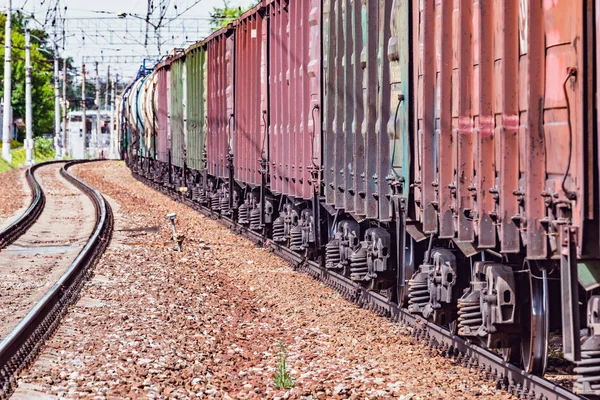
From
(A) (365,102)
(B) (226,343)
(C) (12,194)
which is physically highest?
Result: (A) (365,102)

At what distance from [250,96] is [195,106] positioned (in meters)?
7.39

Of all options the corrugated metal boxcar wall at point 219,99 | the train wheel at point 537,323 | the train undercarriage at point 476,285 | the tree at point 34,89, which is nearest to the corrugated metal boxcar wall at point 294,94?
the train undercarriage at point 476,285

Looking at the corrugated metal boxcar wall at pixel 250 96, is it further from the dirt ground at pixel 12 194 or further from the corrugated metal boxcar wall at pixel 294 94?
the dirt ground at pixel 12 194

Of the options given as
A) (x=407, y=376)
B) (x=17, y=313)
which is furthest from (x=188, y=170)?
(x=407, y=376)

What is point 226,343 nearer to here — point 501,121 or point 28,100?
point 501,121

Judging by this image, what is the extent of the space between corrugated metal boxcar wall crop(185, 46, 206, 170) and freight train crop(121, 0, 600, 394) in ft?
22.3

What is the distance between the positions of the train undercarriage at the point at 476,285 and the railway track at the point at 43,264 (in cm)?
325

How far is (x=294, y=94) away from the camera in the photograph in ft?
46.9

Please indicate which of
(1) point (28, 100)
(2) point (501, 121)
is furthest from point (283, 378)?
(1) point (28, 100)

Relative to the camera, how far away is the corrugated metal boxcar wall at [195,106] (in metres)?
23.9

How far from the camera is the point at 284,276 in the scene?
14383 millimetres

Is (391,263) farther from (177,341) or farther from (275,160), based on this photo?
(275,160)

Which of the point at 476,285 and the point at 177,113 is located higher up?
the point at 177,113

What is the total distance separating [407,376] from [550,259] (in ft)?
6.16
